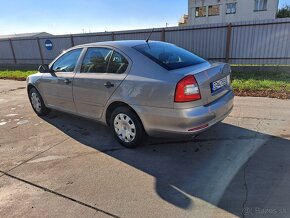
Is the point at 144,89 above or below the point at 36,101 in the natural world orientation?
above

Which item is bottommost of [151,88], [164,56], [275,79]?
[275,79]

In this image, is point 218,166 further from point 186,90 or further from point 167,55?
point 167,55

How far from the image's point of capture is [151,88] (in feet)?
10.8

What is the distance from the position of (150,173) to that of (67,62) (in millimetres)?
2770

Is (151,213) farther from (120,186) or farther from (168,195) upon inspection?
(120,186)

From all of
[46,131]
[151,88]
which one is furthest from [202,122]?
[46,131]

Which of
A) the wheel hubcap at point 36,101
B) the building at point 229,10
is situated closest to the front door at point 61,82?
the wheel hubcap at point 36,101

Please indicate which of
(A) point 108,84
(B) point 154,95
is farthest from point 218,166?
(A) point 108,84

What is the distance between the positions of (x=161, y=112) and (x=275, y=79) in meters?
6.24

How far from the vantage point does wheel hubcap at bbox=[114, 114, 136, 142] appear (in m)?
3.73

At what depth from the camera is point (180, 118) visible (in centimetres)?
314

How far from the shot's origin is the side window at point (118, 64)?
12.1ft

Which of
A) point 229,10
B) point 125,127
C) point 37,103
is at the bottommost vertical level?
point 37,103

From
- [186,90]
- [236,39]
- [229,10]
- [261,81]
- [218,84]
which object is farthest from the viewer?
[229,10]
